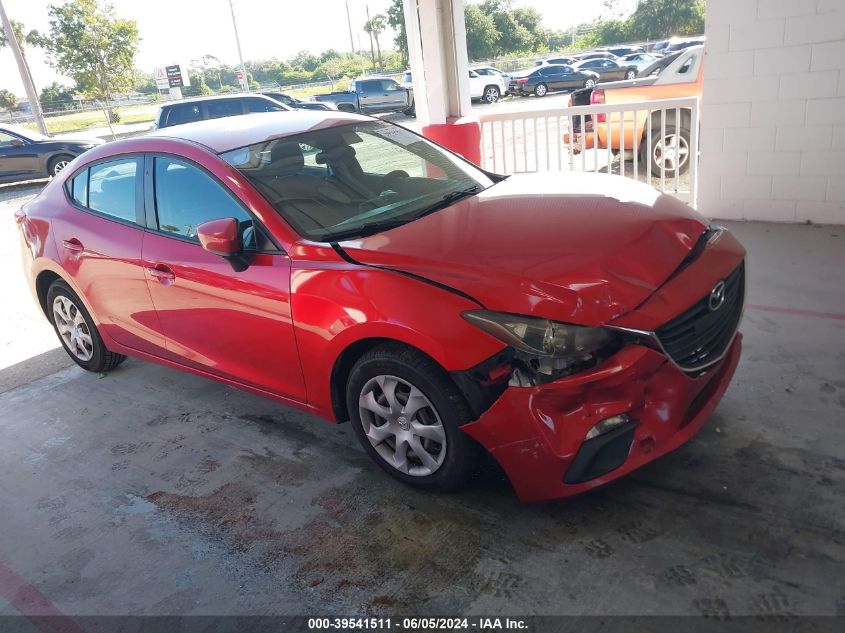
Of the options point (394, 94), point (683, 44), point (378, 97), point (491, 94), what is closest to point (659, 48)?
point (683, 44)

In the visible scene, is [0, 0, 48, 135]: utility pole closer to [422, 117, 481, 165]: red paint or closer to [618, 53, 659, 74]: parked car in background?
[422, 117, 481, 165]: red paint

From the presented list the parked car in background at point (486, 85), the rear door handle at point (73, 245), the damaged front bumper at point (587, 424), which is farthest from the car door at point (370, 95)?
the damaged front bumper at point (587, 424)

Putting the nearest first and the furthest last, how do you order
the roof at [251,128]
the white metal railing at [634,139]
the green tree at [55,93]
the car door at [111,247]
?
the roof at [251,128], the car door at [111,247], the white metal railing at [634,139], the green tree at [55,93]

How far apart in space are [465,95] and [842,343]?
588 cm

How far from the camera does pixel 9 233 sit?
10.8 m

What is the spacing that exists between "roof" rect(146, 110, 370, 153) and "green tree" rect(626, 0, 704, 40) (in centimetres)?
5072

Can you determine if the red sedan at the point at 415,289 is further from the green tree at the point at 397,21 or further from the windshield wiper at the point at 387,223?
the green tree at the point at 397,21

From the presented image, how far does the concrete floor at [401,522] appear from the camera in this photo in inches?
98.4

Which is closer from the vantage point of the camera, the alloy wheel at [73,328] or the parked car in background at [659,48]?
the alloy wheel at [73,328]

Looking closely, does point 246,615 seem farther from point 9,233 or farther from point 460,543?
point 9,233

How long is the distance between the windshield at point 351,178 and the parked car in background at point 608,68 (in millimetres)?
25909

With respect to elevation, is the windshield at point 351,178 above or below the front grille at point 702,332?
above

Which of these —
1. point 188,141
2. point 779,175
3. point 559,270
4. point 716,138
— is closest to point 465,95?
point 716,138

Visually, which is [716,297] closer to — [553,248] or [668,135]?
[553,248]
